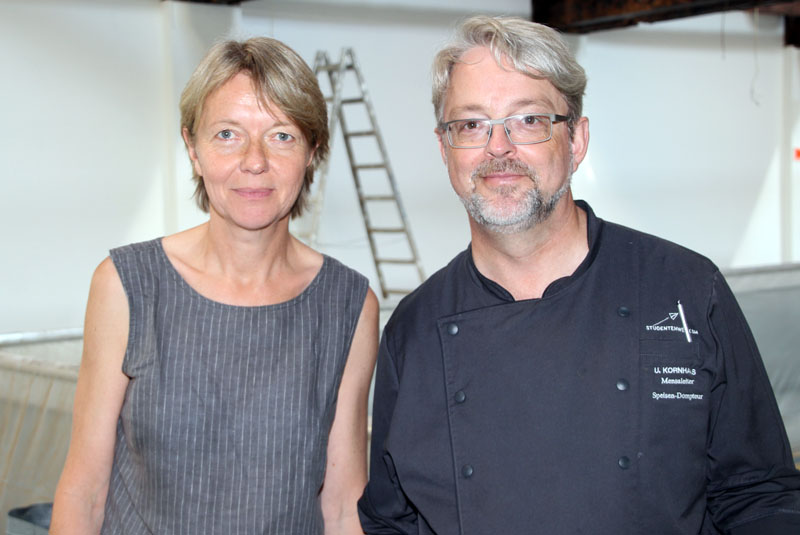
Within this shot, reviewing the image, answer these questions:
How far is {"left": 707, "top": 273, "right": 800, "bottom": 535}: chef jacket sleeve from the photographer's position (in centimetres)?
144

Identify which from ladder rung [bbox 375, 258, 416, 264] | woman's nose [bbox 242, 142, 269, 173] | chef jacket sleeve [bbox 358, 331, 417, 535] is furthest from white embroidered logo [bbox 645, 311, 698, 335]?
ladder rung [bbox 375, 258, 416, 264]

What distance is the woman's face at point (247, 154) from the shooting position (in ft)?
5.39

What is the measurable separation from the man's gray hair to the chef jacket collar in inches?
7.1

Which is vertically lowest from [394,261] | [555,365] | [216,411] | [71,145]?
[394,261]

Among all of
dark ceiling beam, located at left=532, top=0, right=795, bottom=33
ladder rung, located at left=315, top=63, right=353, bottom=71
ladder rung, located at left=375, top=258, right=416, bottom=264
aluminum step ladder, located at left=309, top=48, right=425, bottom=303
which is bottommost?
ladder rung, located at left=375, top=258, right=416, bottom=264

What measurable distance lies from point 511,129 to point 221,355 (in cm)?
68

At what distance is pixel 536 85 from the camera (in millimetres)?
1528

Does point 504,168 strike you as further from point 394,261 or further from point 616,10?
point 616,10

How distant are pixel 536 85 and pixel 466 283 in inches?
14.5

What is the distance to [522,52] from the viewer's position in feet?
4.98

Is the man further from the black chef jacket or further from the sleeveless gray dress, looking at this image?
the sleeveless gray dress

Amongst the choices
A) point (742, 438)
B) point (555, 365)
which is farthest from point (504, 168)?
point (742, 438)

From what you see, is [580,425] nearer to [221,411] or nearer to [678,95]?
[221,411]

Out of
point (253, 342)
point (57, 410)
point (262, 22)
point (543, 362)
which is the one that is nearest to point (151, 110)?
point (262, 22)
